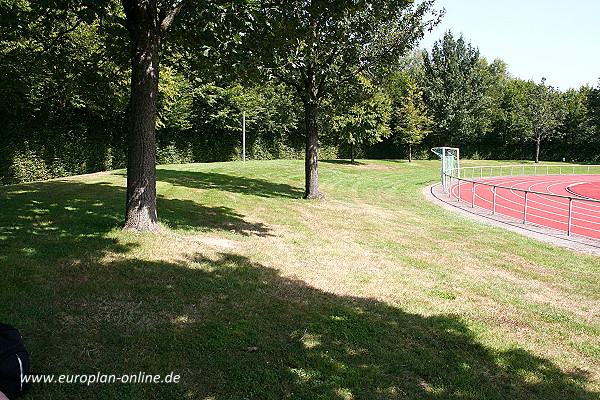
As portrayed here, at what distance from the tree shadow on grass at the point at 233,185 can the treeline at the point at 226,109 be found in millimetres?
3504

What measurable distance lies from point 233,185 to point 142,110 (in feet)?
40.5

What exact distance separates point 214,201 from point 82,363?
11.3m

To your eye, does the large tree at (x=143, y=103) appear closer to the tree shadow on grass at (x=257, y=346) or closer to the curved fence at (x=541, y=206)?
the tree shadow on grass at (x=257, y=346)

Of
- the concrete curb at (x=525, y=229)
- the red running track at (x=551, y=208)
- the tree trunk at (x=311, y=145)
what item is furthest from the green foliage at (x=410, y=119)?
the tree trunk at (x=311, y=145)

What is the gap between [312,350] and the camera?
507 centimetres

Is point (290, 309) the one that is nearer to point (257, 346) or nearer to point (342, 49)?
point (257, 346)

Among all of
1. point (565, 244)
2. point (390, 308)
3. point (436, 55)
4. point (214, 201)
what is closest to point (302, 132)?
point (436, 55)

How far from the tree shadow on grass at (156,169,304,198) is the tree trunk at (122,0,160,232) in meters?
9.52

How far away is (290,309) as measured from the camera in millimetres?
6270

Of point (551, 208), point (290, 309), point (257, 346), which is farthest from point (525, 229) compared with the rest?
point (257, 346)

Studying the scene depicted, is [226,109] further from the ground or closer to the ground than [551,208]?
further from the ground

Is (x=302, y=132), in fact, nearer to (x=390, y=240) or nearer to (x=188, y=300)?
(x=390, y=240)

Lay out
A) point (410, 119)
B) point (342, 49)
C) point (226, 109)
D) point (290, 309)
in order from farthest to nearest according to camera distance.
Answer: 1. point (410, 119)
2. point (226, 109)
3. point (342, 49)
4. point (290, 309)

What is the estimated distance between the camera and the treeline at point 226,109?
12047 millimetres
